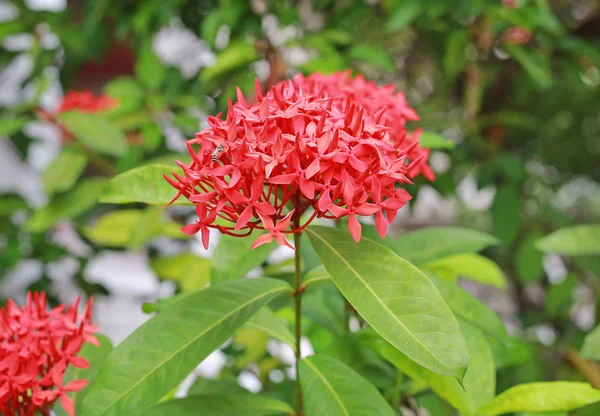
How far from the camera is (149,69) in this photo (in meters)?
1.32

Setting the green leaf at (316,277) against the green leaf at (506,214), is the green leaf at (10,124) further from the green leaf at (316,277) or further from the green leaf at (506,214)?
the green leaf at (506,214)

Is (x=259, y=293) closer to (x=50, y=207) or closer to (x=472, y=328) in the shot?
(x=472, y=328)

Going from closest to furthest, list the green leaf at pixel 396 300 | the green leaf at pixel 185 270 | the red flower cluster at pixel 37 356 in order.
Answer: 1. the green leaf at pixel 396 300
2. the red flower cluster at pixel 37 356
3. the green leaf at pixel 185 270

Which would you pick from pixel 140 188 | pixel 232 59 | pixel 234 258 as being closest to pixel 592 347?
pixel 234 258

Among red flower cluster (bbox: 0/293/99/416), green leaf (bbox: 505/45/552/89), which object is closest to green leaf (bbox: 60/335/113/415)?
red flower cluster (bbox: 0/293/99/416)

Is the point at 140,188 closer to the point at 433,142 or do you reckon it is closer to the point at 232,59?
the point at 433,142

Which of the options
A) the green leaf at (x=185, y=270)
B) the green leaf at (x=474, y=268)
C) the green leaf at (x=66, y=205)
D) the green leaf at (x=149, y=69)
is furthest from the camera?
the green leaf at (x=149, y=69)

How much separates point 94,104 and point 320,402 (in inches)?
44.3

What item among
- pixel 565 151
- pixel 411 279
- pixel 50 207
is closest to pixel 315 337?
pixel 411 279

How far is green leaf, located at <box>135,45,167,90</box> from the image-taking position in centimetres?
132

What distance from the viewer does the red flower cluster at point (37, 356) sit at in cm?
54

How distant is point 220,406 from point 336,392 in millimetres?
135

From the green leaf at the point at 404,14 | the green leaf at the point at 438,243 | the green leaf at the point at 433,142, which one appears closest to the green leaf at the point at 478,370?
the green leaf at the point at 438,243

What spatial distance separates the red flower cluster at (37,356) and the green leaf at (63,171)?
2.05 feet
